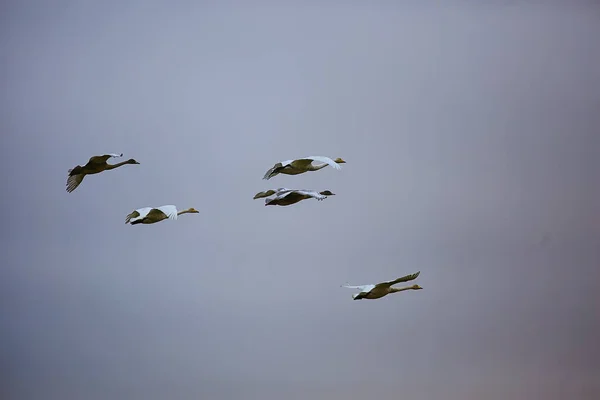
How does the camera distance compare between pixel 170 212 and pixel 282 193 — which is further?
pixel 282 193

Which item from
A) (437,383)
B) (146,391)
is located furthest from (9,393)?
(437,383)

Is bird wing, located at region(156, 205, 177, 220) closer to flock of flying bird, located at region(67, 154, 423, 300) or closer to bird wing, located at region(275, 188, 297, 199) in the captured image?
flock of flying bird, located at region(67, 154, 423, 300)

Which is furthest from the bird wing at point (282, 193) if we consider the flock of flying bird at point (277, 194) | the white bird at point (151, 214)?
the white bird at point (151, 214)

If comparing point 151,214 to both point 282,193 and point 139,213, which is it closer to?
point 139,213

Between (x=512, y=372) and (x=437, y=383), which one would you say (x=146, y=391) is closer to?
(x=437, y=383)

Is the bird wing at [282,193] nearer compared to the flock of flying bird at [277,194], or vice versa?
the flock of flying bird at [277,194]

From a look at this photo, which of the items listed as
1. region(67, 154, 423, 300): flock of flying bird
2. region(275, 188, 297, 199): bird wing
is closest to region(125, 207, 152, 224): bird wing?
region(67, 154, 423, 300): flock of flying bird

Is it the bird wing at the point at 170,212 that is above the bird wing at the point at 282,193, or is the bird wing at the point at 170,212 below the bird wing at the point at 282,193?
below

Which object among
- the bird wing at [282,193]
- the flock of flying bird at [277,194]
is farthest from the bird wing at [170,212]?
the bird wing at [282,193]

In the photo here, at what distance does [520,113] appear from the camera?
150 inches

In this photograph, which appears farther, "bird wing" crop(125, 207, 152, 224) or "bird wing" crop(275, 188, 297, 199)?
"bird wing" crop(275, 188, 297, 199)

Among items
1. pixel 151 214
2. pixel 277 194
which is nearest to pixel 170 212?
pixel 151 214

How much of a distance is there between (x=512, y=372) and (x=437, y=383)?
0.38 m

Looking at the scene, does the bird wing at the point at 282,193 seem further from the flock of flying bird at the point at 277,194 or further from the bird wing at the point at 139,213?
the bird wing at the point at 139,213
